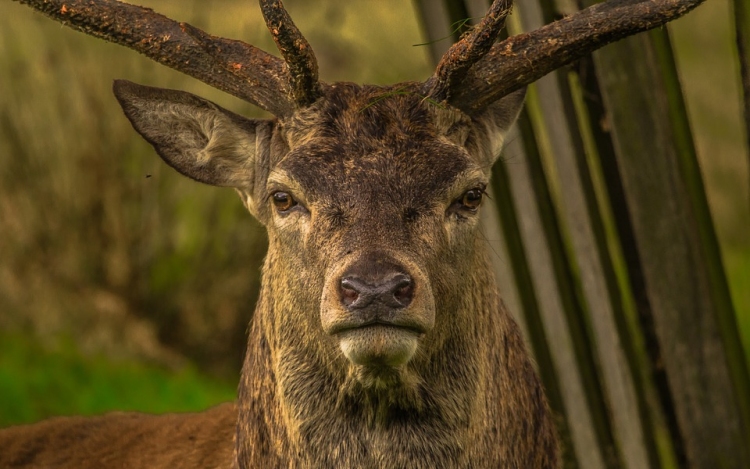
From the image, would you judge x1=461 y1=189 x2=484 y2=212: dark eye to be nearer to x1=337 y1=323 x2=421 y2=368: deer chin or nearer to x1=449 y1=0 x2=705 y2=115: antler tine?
x1=449 y1=0 x2=705 y2=115: antler tine

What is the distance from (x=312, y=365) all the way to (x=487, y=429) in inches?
30.0

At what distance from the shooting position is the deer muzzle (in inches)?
146

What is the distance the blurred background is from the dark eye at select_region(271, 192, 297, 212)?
5554mm

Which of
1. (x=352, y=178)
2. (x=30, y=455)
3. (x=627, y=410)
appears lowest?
(x=627, y=410)

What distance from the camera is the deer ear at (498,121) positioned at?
15.9 feet

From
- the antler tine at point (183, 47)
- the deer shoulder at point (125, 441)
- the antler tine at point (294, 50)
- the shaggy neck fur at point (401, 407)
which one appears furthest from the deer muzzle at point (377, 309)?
the deer shoulder at point (125, 441)

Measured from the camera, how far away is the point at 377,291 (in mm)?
3691

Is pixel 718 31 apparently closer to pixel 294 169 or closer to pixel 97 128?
pixel 97 128

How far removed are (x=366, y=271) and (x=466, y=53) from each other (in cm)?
107

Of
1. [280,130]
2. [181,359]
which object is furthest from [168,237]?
[280,130]

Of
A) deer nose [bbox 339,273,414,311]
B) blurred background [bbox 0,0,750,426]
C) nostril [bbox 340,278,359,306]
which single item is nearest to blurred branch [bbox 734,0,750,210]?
deer nose [bbox 339,273,414,311]

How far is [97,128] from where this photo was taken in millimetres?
10539

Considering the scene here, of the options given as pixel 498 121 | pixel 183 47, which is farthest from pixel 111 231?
pixel 498 121

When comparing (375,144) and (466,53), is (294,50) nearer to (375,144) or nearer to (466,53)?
(375,144)
